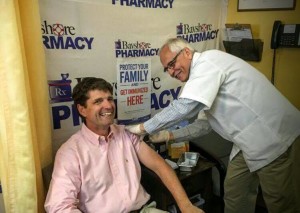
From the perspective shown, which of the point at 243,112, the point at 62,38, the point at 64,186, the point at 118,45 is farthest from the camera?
the point at 118,45

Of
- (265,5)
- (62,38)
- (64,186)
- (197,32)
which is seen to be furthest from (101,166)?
(265,5)

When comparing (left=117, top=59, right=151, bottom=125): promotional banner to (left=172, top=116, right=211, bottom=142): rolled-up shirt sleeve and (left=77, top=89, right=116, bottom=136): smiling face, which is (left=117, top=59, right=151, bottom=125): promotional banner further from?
(left=77, top=89, right=116, bottom=136): smiling face

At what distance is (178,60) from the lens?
5.08 ft

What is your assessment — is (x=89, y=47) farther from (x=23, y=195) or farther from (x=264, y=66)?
(x=264, y=66)

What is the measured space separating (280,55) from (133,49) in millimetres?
1223

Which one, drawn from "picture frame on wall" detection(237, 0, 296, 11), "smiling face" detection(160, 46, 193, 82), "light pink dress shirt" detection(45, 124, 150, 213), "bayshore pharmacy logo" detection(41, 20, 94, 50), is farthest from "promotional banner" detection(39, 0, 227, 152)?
"smiling face" detection(160, 46, 193, 82)

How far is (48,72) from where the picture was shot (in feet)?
5.46

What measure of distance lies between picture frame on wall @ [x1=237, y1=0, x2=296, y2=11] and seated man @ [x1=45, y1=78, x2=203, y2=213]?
1593 millimetres

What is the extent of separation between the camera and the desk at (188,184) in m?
1.70

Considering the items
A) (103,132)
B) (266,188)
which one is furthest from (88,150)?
(266,188)

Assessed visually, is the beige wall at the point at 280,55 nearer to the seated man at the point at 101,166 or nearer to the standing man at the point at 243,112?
the standing man at the point at 243,112

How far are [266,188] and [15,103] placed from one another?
1401 millimetres

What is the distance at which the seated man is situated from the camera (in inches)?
54.8

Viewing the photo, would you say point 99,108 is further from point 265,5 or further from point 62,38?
point 265,5
